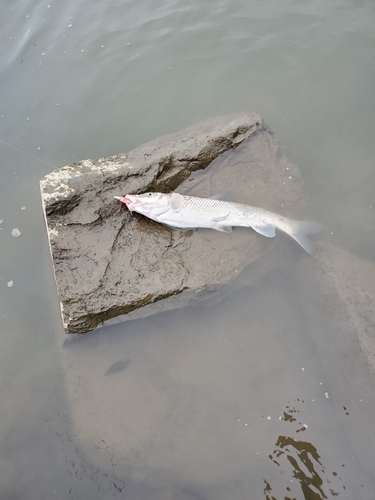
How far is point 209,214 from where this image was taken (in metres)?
4.64

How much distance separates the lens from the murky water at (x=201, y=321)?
3.95 m

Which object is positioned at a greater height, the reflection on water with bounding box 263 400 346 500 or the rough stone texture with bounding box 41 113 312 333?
the rough stone texture with bounding box 41 113 312 333

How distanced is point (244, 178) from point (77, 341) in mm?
2985

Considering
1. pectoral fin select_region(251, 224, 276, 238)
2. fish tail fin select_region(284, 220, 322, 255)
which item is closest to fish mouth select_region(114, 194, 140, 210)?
pectoral fin select_region(251, 224, 276, 238)

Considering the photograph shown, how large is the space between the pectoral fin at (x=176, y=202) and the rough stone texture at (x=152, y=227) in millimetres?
337

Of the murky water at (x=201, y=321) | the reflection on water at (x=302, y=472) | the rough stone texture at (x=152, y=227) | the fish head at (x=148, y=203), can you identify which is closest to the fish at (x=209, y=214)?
the fish head at (x=148, y=203)

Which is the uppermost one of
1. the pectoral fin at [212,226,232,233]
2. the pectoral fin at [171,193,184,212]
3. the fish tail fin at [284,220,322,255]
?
the pectoral fin at [171,193,184,212]

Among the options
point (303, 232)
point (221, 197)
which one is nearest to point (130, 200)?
point (221, 197)

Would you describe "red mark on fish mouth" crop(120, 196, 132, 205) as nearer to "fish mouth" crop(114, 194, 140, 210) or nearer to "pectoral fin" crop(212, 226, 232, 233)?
"fish mouth" crop(114, 194, 140, 210)

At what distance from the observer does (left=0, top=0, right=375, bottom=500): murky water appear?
3.95 meters

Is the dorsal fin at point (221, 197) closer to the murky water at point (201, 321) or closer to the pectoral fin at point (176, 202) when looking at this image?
the pectoral fin at point (176, 202)

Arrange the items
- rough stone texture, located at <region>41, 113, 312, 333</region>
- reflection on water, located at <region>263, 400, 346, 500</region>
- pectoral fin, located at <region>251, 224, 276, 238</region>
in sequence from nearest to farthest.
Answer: reflection on water, located at <region>263, 400, 346, 500</region>
rough stone texture, located at <region>41, 113, 312, 333</region>
pectoral fin, located at <region>251, 224, 276, 238</region>

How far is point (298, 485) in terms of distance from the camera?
371cm

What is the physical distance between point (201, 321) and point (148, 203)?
153 cm
